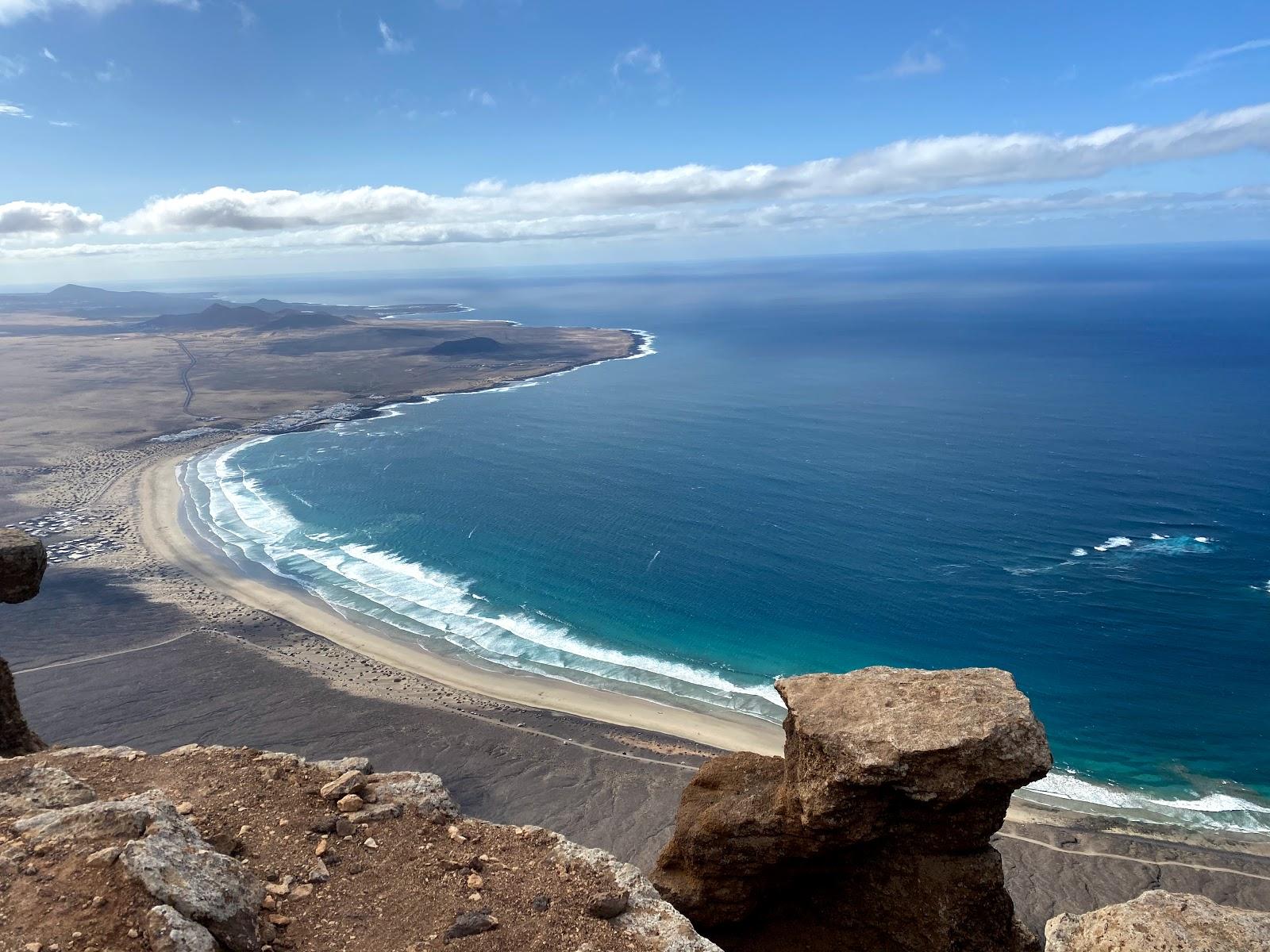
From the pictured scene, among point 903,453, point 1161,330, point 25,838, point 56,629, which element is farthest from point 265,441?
point 1161,330

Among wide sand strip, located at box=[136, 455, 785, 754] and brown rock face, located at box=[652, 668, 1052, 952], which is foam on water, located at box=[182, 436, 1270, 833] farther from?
brown rock face, located at box=[652, 668, 1052, 952]

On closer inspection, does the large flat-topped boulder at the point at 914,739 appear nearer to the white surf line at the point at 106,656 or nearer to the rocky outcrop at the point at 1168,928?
the rocky outcrop at the point at 1168,928

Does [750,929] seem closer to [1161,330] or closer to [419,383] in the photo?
[419,383]

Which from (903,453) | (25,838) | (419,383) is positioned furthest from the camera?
(419,383)

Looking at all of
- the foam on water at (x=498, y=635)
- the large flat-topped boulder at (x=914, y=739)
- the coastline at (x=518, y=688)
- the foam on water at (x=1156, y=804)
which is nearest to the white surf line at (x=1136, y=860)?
the coastline at (x=518, y=688)

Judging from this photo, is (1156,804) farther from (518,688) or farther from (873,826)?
(518,688)

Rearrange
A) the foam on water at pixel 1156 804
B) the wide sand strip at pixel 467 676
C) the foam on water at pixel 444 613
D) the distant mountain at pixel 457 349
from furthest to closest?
the distant mountain at pixel 457 349 < the foam on water at pixel 444 613 < the wide sand strip at pixel 467 676 < the foam on water at pixel 1156 804

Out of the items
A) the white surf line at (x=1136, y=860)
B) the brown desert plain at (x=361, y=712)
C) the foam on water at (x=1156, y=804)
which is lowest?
the foam on water at (x=1156, y=804)
